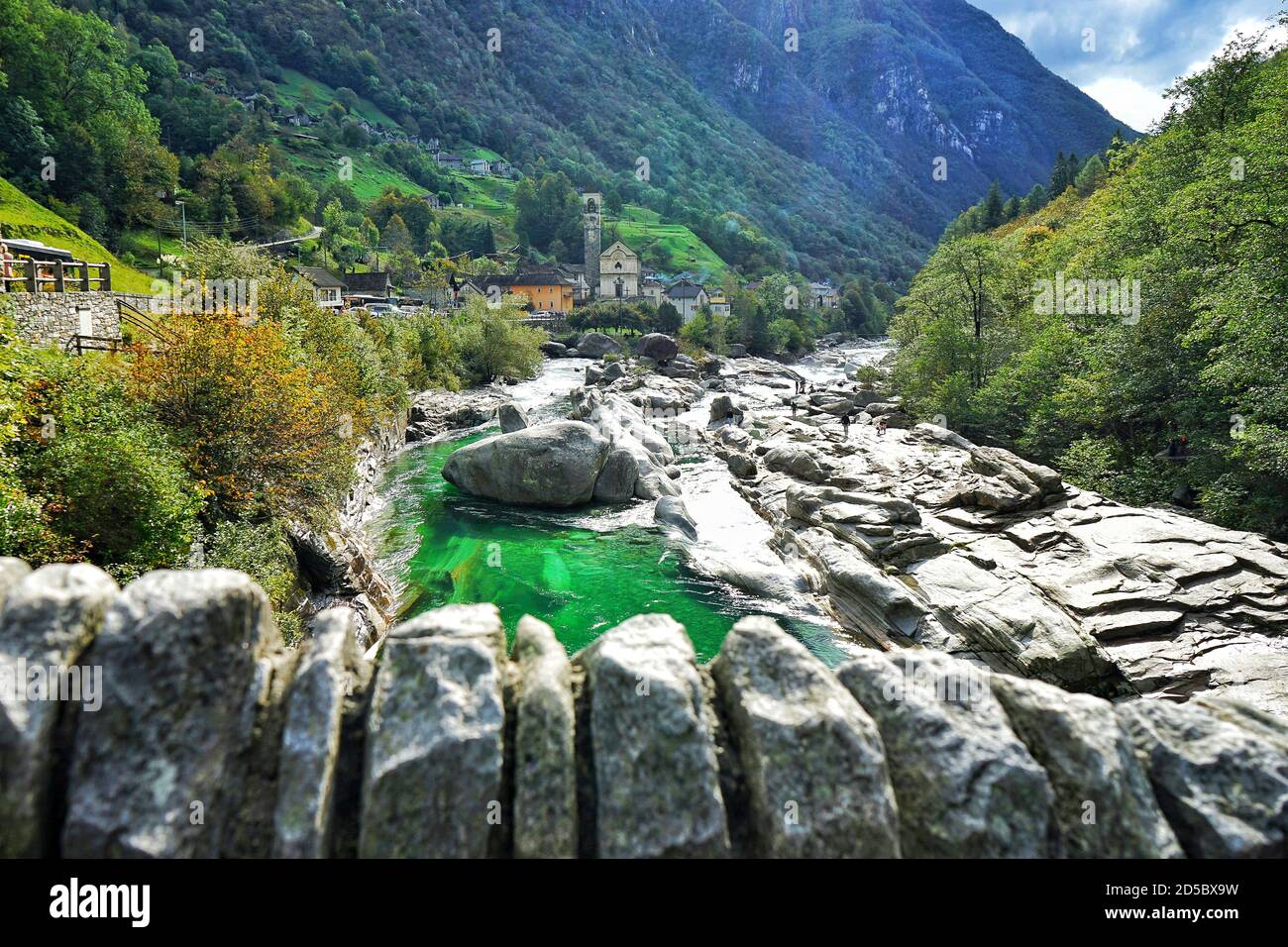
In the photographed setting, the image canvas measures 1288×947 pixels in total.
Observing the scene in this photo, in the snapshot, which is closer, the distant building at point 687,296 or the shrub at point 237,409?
the shrub at point 237,409

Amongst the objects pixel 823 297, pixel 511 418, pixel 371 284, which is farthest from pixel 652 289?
pixel 511 418

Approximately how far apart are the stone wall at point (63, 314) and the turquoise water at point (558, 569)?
13.0 meters

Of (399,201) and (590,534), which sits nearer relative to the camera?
(590,534)

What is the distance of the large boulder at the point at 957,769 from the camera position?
418cm

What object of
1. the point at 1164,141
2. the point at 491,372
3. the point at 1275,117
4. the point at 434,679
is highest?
the point at 1164,141

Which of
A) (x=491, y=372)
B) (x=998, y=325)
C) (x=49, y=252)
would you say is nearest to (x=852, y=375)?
(x=998, y=325)

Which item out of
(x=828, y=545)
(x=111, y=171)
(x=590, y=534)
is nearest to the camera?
(x=828, y=545)

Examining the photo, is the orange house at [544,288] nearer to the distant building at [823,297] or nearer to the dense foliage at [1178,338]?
the distant building at [823,297]

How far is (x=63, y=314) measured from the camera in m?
23.1

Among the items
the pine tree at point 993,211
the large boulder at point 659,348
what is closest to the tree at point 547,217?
the large boulder at point 659,348

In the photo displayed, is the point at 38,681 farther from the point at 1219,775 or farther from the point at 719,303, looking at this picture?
the point at 719,303
